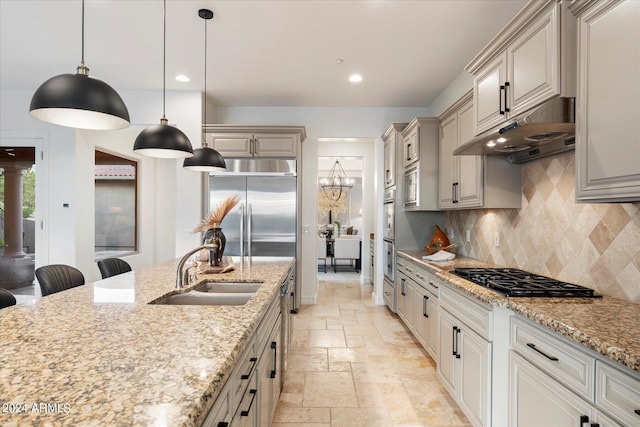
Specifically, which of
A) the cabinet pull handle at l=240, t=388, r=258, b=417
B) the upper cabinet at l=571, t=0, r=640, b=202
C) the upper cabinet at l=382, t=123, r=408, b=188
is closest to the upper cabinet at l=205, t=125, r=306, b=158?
the upper cabinet at l=382, t=123, r=408, b=188

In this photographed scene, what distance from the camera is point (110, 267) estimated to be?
291 cm

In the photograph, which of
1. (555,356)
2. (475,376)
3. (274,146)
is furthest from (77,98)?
(274,146)

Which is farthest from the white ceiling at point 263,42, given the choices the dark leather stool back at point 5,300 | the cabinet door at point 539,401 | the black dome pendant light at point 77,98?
the cabinet door at point 539,401

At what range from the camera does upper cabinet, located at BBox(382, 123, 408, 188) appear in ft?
14.5

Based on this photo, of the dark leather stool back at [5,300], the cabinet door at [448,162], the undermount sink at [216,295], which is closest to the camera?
the dark leather stool back at [5,300]

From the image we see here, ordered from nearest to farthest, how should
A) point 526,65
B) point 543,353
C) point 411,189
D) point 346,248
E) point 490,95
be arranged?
point 543,353 → point 526,65 → point 490,95 → point 411,189 → point 346,248

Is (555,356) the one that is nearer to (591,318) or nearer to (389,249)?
(591,318)

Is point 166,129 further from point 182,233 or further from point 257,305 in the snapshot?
point 182,233

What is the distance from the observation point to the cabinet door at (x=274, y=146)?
4.48 meters

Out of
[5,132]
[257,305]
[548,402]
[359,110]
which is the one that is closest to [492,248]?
[548,402]

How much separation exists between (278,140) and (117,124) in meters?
2.88

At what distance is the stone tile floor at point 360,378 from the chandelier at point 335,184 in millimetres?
5183

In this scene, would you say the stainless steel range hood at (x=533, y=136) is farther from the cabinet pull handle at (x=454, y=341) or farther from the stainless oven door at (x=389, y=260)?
the stainless oven door at (x=389, y=260)

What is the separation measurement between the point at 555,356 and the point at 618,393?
28cm
